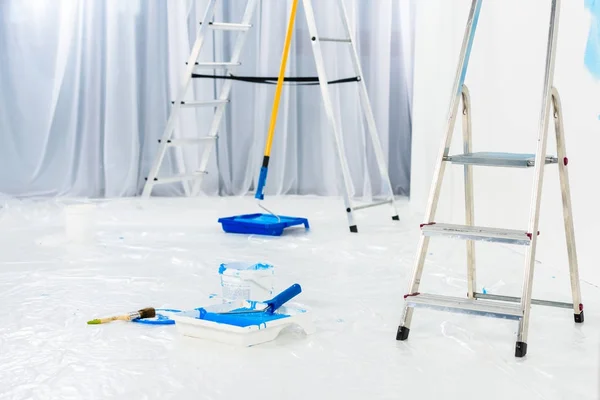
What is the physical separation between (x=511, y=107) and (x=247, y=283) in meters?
1.53

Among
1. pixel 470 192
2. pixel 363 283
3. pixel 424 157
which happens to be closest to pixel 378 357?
pixel 470 192

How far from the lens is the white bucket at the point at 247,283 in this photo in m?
2.63

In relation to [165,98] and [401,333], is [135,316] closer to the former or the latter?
[401,333]

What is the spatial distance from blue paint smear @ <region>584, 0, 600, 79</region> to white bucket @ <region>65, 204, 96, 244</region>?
2114 millimetres

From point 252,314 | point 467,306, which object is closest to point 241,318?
point 252,314

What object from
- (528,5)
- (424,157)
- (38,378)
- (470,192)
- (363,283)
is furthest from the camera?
(424,157)

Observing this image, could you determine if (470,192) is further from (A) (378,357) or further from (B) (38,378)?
(B) (38,378)

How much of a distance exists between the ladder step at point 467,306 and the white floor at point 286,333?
0.09m

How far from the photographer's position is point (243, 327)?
223 cm

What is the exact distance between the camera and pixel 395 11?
5414mm

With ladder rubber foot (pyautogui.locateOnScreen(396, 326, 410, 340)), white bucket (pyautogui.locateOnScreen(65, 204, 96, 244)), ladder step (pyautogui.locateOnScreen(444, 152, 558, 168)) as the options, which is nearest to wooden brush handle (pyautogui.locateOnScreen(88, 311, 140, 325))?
ladder rubber foot (pyautogui.locateOnScreen(396, 326, 410, 340))

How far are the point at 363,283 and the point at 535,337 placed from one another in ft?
2.61

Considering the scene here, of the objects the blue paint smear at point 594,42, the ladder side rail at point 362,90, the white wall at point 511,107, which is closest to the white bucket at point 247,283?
the white wall at point 511,107

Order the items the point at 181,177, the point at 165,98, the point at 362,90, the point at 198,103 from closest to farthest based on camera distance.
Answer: the point at 362,90 < the point at 198,103 < the point at 181,177 < the point at 165,98
